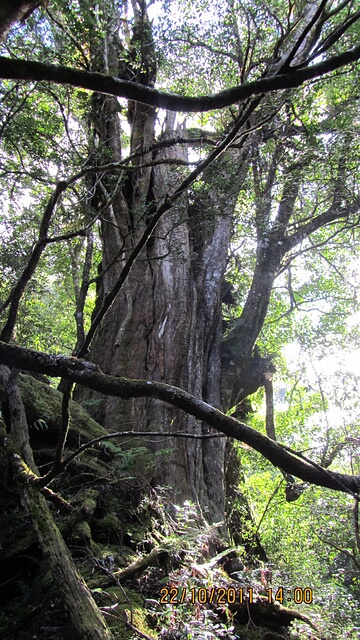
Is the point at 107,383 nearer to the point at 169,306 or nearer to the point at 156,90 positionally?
the point at 156,90

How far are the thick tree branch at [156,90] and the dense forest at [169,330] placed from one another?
0.04 feet

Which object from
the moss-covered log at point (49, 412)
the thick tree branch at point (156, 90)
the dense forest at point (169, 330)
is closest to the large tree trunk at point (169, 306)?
the dense forest at point (169, 330)

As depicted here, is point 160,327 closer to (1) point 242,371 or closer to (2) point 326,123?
(1) point 242,371

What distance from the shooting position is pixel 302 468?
2.29 meters

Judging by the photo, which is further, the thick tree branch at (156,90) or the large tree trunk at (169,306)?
the large tree trunk at (169,306)

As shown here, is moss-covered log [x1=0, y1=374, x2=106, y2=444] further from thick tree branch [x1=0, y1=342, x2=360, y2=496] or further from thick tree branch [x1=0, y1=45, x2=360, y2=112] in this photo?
thick tree branch [x1=0, y1=45, x2=360, y2=112]

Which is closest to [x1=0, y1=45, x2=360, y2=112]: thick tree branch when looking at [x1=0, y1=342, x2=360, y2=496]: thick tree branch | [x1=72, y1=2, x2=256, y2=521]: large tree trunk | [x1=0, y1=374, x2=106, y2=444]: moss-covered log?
[x1=0, y1=342, x2=360, y2=496]: thick tree branch

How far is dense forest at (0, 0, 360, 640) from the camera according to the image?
2.54m

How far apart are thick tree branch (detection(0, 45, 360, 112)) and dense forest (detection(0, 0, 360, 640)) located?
0.01 m

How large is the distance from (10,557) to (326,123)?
842 cm

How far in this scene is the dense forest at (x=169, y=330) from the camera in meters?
2.54

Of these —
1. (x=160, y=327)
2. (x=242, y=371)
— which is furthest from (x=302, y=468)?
(x=242, y=371)
